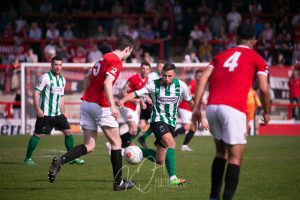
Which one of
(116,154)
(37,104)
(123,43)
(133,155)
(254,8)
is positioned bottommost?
(133,155)

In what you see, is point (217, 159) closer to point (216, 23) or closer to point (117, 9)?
point (216, 23)

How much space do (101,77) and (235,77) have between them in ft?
9.02

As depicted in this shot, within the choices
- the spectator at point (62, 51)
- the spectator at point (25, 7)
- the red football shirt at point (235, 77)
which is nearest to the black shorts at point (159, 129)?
the red football shirt at point (235, 77)

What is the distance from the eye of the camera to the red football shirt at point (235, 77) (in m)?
7.71

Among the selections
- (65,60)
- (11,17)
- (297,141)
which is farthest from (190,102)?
(11,17)

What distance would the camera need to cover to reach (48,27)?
28.3 m

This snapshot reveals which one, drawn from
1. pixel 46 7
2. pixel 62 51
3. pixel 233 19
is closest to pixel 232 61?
pixel 62 51

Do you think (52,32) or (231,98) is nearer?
(231,98)

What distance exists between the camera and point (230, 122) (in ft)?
25.0

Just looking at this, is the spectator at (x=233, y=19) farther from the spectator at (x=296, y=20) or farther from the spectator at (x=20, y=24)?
the spectator at (x=20, y=24)

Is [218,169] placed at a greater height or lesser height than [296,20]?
lesser

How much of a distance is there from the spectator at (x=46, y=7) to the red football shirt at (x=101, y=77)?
20.5m

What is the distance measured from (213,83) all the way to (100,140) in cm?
1372

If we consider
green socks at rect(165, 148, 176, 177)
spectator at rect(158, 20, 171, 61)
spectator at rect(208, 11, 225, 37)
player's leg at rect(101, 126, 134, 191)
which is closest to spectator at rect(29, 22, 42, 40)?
spectator at rect(158, 20, 171, 61)
